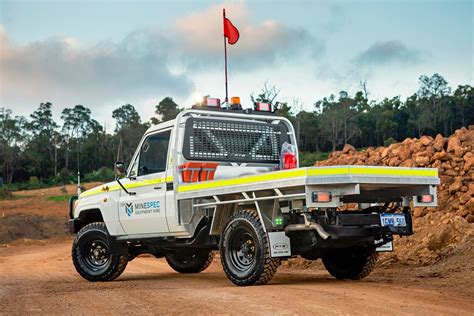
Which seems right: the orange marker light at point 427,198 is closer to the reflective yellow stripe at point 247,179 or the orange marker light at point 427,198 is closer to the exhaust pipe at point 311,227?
the exhaust pipe at point 311,227

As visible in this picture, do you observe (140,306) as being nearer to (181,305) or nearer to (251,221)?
(181,305)

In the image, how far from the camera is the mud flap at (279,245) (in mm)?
9320

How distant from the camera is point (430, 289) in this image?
9766 mm

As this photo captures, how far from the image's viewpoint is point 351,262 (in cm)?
1112

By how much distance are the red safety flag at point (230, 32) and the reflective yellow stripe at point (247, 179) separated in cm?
381

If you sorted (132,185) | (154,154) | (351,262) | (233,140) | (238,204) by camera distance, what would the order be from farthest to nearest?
(132,185), (233,140), (154,154), (351,262), (238,204)

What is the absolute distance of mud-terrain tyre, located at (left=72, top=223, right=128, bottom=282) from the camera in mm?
12000

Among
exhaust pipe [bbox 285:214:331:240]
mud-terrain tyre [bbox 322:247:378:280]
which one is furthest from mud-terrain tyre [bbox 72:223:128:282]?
exhaust pipe [bbox 285:214:331:240]

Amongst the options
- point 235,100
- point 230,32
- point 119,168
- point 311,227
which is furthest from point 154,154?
point 311,227

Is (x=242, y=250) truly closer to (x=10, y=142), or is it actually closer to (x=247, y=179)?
(x=247, y=179)

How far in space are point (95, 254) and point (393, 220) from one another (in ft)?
18.0

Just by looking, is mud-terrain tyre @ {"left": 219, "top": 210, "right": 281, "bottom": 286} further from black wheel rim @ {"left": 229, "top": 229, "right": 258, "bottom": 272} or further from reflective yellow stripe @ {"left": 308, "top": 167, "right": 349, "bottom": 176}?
reflective yellow stripe @ {"left": 308, "top": 167, "right": 349, "bottom": 176}

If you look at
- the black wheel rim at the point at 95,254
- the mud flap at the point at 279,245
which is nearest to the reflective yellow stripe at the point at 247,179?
the mud flap at the point at 279,245

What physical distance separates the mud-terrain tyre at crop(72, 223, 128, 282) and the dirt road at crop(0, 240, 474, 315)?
10.4 inches
